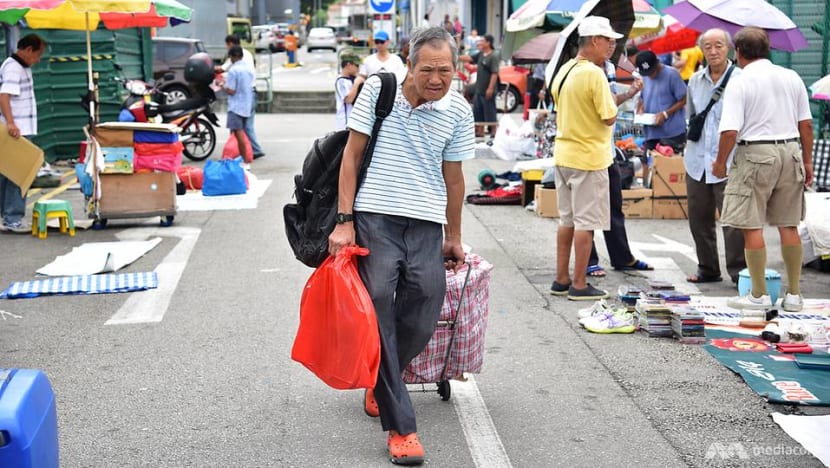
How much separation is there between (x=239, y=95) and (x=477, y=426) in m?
11.6

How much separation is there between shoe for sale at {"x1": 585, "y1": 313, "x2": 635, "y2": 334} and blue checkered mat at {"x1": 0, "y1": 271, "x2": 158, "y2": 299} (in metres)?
3.50

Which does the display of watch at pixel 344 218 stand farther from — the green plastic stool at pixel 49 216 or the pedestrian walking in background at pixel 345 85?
the pedestrian walking in background at pixel 345 85

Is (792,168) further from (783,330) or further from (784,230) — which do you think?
(783,330)

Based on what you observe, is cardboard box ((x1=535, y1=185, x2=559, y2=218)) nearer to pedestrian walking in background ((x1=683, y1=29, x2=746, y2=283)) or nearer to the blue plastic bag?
pedestrian walking in background ((x1=683, y1=29, x2=746, y2=283))

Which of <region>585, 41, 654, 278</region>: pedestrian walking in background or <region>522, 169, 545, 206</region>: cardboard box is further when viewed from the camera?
<region>522, 169, 545, 206</region>: cardboard box

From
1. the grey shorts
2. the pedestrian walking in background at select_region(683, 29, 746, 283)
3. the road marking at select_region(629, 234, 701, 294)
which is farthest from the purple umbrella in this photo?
the grey shorts

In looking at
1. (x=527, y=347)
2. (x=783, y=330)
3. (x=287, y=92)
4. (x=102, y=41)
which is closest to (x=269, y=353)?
(x=527, y=347)

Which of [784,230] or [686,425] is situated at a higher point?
[784,230]

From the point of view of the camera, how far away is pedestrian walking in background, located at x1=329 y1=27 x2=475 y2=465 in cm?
446

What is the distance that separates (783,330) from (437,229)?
2886 millimetres

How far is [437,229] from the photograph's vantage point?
4695 millimetres

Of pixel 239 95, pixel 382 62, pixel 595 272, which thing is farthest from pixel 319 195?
pixel 239 95

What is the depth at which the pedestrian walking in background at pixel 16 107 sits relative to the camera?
409 inches

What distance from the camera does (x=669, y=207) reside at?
1140 centimetres
